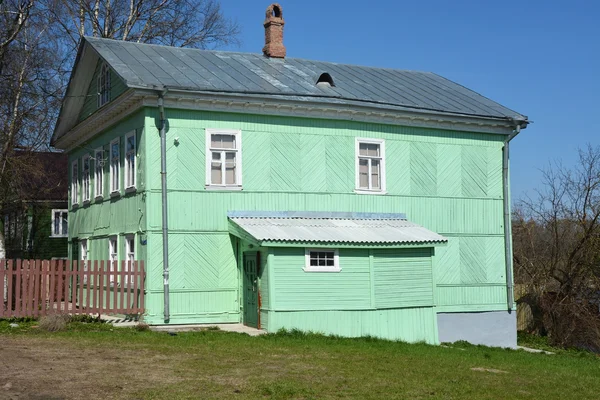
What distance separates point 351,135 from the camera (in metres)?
23.1

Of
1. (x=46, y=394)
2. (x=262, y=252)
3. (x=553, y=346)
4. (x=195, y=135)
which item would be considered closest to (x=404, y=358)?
(x=262, y=252)

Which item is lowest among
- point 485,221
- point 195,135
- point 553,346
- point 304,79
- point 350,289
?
point 553,346

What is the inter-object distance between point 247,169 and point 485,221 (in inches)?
313

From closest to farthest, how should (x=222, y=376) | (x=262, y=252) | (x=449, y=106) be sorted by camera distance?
(x=222, y=376), (x=262, y=252), (x=449, y=106)

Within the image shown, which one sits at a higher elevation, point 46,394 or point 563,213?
point 563,213

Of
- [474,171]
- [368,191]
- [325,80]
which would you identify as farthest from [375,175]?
[474,171]

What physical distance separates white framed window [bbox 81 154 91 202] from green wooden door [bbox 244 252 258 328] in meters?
8.14

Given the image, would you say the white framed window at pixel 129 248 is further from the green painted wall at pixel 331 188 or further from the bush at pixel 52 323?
the bush at pixel 52 323

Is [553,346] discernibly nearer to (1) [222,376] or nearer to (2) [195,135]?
(2) [195,135]

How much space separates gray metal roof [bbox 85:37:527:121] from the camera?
852 inches

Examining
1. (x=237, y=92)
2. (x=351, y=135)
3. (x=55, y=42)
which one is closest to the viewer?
(x=237, y=92)

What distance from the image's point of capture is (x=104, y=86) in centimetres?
2462

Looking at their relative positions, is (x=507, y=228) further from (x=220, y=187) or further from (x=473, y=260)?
(x=220, y=187)

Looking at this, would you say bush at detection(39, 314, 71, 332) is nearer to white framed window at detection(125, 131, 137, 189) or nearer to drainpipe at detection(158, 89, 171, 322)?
drainpipe at detection(158, 89, 171, 322)
